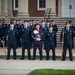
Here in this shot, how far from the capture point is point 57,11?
112 feet

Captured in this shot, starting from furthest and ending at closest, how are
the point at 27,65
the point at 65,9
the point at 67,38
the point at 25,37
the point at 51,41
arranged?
the point at 65,9 → the point at 25,37 → the point at 51,41 → the point at 67,38 → the point at 27,65

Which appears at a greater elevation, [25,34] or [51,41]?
[25,34]

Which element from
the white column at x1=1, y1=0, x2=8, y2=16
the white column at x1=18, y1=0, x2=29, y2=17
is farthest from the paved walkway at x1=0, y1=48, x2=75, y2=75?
the white column at x1=1, y1=0, x2=8, y2=16

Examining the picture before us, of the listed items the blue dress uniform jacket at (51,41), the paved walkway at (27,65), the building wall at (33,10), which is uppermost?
the building wall at (33,10)

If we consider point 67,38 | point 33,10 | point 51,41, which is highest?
point 33,10

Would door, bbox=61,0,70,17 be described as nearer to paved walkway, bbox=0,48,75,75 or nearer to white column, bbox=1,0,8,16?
white column, bbox=1,0,8,16

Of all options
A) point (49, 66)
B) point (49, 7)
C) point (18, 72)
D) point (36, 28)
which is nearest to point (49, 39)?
point (36, 28)

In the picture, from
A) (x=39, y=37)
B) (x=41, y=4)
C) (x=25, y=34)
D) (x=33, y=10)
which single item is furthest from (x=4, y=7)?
(x=39, y=37)

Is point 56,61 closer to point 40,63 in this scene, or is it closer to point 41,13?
point 40,63

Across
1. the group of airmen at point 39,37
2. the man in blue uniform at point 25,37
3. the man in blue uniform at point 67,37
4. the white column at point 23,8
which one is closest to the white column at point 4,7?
the white column at point 23,8

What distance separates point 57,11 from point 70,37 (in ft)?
46.4

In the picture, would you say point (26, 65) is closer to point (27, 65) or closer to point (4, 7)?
point (27, 65)

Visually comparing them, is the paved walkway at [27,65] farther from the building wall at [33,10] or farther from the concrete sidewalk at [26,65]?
the building wall at [33,10]

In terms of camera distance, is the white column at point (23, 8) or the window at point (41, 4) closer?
the white column at point (23, 8)
